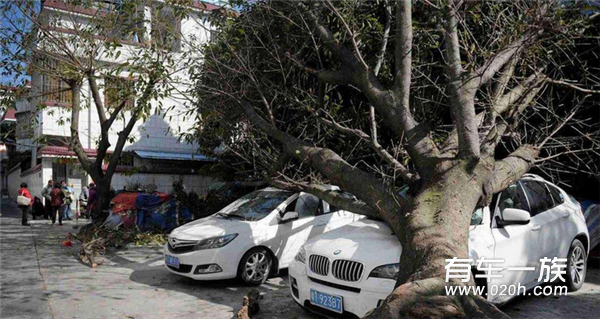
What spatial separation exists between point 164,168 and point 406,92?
16.0 m

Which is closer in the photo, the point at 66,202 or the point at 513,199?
the point at 513,199

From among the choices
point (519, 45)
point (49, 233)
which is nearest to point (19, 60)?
point (49, 233)

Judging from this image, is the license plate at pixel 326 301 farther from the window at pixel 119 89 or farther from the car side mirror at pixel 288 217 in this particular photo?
the window at pixel 119 89

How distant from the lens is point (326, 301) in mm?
5453

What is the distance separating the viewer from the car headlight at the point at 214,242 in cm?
760

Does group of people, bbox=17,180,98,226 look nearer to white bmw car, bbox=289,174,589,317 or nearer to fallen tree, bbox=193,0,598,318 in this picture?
fallen tree, bbox=193,0,598,318

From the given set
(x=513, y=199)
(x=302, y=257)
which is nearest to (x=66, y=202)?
(x=302, y=257)

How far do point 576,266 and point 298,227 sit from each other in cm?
414

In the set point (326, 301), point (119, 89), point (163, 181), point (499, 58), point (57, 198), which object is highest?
point (119, 89)

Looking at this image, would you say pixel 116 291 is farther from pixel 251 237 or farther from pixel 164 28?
pixel 164 28

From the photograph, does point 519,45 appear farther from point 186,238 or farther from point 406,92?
point 186,238

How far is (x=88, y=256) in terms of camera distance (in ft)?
32.5

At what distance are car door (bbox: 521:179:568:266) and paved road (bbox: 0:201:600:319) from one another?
2.45 feet

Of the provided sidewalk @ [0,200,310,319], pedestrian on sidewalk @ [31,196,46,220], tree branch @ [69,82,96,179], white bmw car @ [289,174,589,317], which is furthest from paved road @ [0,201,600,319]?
pedestrian on sidewalk @ [31,196,46,220]
